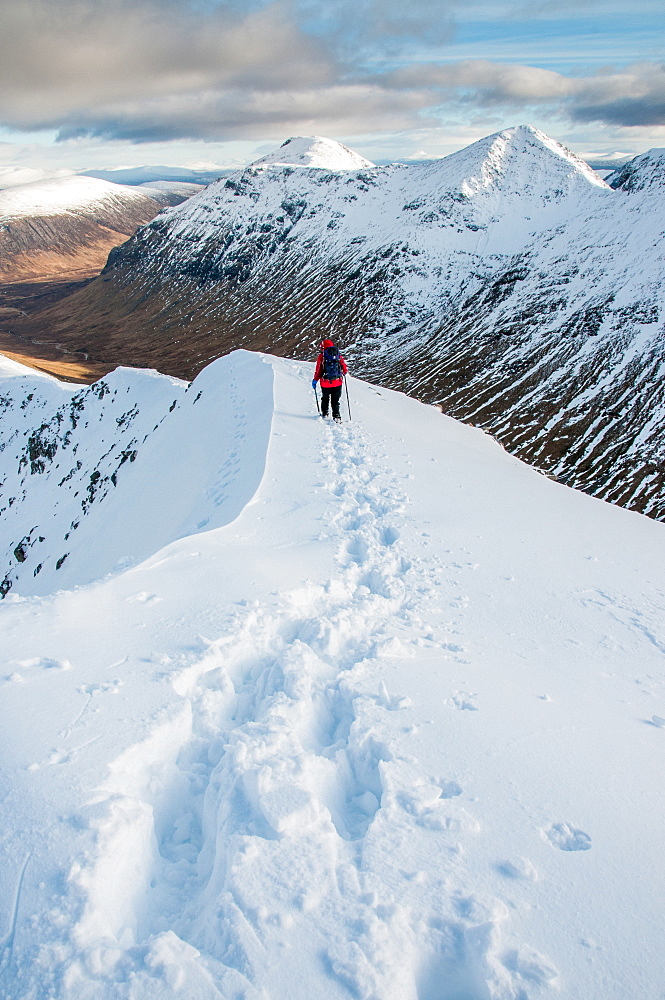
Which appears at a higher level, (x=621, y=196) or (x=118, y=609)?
(x=621, y=196)

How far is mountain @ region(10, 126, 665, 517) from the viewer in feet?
209

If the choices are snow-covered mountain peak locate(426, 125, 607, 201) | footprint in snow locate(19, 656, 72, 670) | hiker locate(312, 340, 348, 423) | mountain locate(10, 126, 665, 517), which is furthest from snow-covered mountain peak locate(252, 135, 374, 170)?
footprint in snow locate(19, 656, 72, 670)

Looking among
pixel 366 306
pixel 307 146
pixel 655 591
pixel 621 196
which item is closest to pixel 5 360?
pixel 366 306

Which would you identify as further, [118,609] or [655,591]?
[655,591]

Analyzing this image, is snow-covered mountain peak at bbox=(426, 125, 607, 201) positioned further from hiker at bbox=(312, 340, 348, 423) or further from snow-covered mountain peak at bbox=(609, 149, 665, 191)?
hiker at bbox=(312, 340, 348, 423)

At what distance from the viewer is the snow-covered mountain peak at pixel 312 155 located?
184488 millimetres

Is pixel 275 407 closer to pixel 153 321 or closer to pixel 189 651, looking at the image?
pixel 189 651

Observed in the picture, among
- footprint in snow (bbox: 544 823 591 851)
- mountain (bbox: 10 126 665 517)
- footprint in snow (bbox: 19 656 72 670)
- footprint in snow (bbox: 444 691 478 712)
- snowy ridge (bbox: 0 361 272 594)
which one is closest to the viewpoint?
footprint in snow (bbox: 544 823 591 851)

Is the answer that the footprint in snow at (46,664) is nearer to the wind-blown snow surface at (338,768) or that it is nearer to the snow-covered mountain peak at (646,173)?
the wind-blown snow surface at (338,768)

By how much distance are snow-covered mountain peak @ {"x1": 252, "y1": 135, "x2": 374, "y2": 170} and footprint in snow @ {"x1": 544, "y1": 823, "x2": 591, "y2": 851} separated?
207 m

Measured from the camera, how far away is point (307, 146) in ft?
627

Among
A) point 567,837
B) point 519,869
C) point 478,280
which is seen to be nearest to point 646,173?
point 478,280

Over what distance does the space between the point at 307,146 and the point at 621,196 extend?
443ft

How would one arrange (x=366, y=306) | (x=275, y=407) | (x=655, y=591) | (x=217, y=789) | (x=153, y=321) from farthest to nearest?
(x=153, y=321)
(x=366, y=306)
(x=275, y=407)
(x=655, y=591)
(x=217, y=789)
